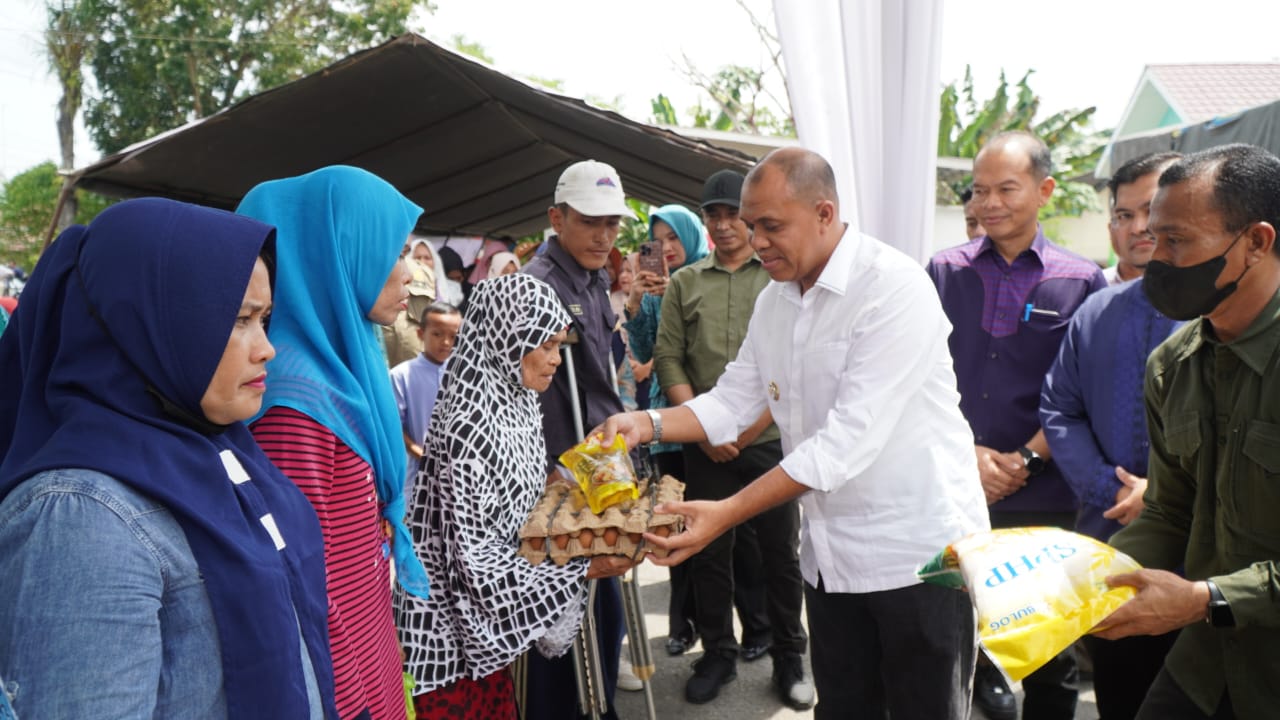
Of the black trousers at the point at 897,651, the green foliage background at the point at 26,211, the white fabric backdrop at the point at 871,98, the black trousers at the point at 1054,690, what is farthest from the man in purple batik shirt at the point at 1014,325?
the green foliage background at the point at 26,211

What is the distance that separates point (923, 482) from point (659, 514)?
2.58ft

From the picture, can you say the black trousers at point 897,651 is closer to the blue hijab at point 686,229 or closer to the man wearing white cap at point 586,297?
the man wearing white cap at point 586,297

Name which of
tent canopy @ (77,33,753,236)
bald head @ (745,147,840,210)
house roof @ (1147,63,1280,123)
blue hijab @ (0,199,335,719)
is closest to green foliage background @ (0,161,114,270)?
tent canopy @ (77,33,753,236)

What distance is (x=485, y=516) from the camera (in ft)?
8.47

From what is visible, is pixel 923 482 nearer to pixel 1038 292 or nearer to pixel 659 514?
pixel 659 514

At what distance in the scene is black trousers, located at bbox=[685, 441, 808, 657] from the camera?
13.5 ft

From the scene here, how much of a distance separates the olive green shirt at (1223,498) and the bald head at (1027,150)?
1.41 metres

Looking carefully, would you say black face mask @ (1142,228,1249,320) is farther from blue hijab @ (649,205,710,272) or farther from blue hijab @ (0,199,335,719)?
blue hijab @ (649,205,710,272)

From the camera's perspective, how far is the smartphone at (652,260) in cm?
512

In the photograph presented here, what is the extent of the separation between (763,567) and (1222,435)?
2.51 meters

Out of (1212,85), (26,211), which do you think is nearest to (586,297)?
(1212,85)

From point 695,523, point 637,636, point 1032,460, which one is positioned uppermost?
point 695,523

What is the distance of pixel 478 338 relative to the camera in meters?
2.79

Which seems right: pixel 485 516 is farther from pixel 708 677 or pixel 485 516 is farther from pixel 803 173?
pixel 708 677
